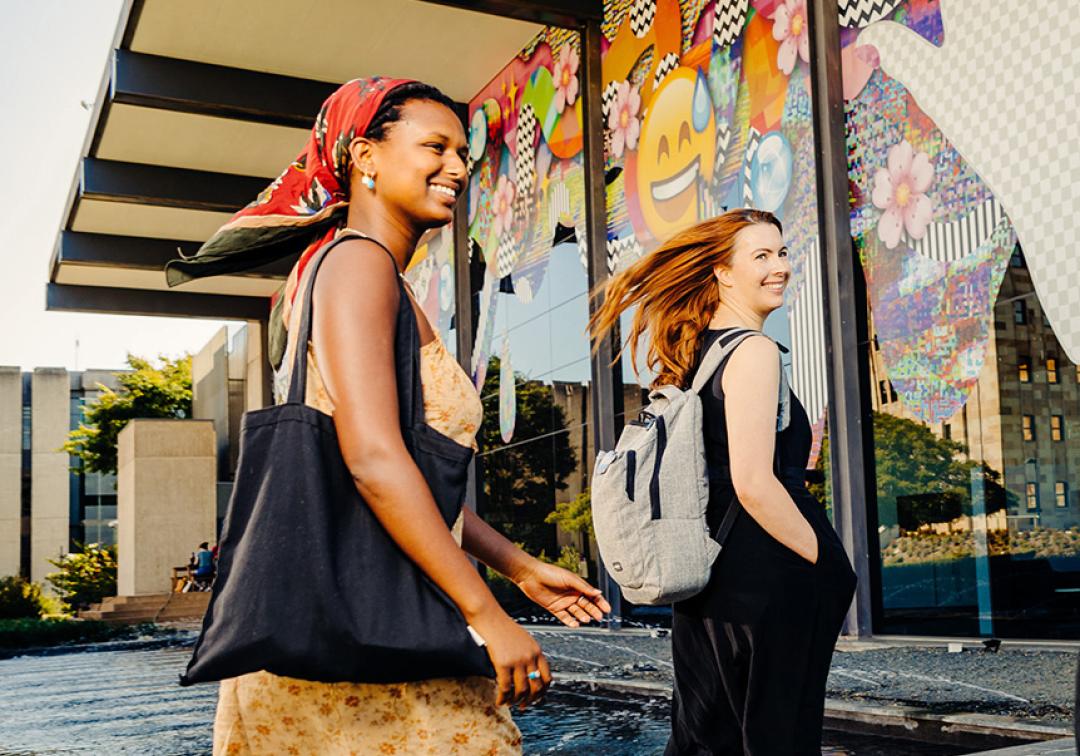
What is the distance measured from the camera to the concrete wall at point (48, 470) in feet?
192

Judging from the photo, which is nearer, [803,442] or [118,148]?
[803,442]

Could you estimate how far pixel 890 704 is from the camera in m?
5.98

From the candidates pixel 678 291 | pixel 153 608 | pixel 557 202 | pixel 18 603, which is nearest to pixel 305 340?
pixel 678 291

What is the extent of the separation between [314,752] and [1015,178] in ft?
26.6

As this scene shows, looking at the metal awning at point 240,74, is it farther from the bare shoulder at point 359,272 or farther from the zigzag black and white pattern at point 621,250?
the bare shoulder at point 359,272

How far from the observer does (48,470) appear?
60281 mm

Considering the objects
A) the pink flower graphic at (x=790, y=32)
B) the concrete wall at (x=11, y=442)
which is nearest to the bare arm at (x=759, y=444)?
the pink flower graphic at (x=790, y=32)

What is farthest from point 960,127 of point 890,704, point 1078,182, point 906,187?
point 890,704

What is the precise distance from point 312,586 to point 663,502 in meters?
1.53

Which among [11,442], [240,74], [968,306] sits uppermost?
[240,74]

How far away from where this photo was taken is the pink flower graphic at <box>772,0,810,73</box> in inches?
428

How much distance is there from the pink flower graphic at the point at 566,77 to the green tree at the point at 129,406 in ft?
109

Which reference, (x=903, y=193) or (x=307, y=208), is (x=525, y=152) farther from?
(x=307, y=208)

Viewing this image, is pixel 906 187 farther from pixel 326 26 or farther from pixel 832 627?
pixel 326 26
